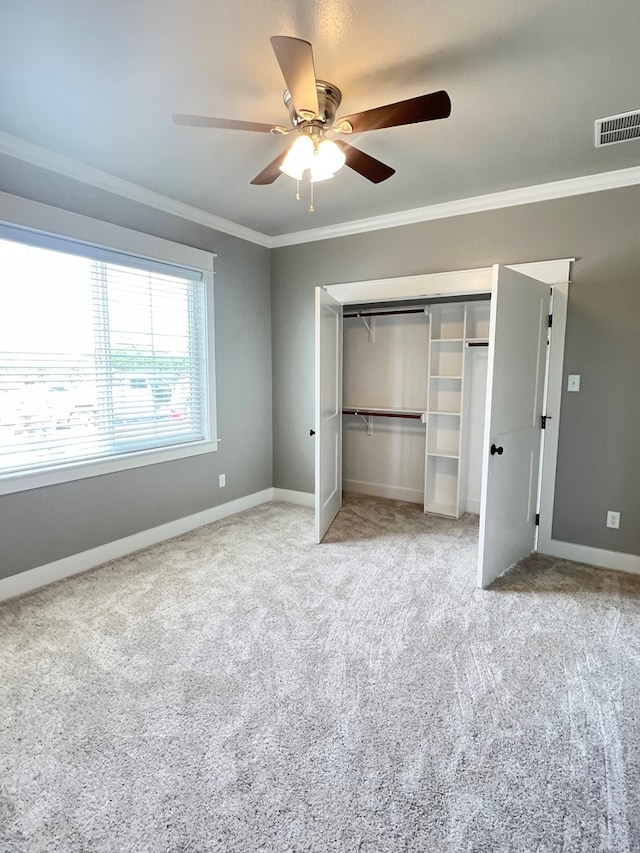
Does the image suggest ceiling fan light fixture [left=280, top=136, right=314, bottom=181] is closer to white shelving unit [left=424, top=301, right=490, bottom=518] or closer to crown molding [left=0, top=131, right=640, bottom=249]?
crown molding [left=0, top=131, right=640, bottom=249]

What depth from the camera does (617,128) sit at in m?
2.38

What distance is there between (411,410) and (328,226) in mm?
2030

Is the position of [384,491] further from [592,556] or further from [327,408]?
[592,556]

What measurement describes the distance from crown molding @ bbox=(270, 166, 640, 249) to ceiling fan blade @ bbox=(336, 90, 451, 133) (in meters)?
1.78

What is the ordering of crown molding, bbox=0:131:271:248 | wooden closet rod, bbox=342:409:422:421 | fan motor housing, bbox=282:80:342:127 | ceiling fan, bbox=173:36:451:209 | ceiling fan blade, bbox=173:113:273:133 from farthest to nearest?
wooden closet rod, bbox=342:409:422:421
crown molding, bbox=0:131:271:248
fan motor housing, bbox=282:80:342:127
ceiling fan blade, bbox=173:113:273:133
ceiling fan, bbox=173:36:451:209

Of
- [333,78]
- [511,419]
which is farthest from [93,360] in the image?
[511,419]

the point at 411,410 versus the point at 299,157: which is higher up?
the point at 299,157

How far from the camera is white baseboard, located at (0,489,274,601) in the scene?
2.79 m

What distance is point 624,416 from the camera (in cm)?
305

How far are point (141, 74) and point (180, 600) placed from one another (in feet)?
9.03

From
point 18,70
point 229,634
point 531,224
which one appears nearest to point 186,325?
point 18,70

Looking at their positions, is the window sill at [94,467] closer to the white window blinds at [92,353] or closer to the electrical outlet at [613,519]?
the white window blinds at [92,353]

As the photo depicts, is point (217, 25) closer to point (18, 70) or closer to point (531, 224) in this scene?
point (18, 70)

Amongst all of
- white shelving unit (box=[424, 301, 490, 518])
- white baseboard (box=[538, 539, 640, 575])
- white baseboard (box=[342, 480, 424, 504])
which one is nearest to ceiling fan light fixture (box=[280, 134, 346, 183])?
white shelving unit (box=[424, 301, 490, 518])
